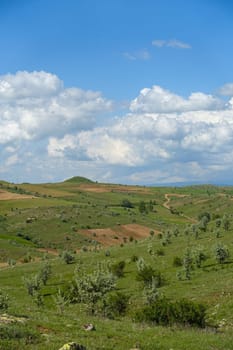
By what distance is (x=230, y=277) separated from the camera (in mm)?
48688

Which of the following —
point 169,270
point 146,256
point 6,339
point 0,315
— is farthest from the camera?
point 146,256

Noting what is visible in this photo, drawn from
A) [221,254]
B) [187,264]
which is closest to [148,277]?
[187,264]

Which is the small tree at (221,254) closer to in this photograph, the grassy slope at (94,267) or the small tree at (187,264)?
the grassy slope at (94,267)

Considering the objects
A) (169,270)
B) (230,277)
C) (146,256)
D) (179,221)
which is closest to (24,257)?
(146,256)

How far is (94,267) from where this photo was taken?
237 feet

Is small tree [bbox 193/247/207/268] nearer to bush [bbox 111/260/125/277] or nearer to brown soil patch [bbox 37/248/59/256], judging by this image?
bush [bbox 111/260/125/277]

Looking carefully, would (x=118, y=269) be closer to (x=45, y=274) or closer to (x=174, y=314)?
(x=45, y=274)

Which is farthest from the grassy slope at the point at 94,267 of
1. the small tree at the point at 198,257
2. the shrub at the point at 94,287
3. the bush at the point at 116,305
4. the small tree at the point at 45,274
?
the bush at the point at 116,305

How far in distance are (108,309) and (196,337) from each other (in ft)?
54.5

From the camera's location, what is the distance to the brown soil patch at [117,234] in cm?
13850

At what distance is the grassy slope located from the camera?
19172mm

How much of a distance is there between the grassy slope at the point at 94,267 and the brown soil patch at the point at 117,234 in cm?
454

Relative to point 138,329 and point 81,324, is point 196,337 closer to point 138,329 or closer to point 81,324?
point 138,329

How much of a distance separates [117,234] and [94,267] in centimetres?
7411
